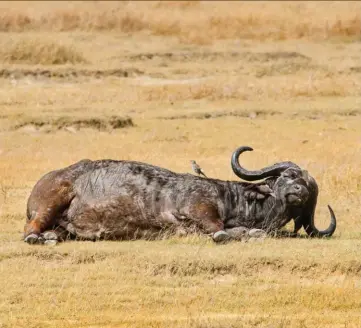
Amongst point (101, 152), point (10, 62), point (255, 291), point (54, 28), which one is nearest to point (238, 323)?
point (255, 291)

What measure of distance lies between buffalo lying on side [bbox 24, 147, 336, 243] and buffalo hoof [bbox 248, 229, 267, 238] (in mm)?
64

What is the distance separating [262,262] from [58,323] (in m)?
2.10

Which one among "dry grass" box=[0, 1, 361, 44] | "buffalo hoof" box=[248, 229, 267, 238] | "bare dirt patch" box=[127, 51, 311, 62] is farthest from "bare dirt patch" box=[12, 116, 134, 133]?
"dry grass" box=[0, 1, 361, 44]

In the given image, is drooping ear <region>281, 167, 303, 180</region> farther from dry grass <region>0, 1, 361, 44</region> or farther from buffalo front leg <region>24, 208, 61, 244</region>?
dry grass <region>0, 1, 361, 44</region>

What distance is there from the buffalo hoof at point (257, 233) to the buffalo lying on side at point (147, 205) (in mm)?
64

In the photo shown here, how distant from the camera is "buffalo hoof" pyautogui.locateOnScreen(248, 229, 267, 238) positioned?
12211 mm

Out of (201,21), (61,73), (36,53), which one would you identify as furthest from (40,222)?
(201,21)

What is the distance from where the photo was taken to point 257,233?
482 inches

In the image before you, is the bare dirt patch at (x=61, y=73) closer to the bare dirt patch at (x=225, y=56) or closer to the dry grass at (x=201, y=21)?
the bare dirt patch at (x=225, y=56)

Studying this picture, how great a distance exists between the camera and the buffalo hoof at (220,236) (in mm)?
11930

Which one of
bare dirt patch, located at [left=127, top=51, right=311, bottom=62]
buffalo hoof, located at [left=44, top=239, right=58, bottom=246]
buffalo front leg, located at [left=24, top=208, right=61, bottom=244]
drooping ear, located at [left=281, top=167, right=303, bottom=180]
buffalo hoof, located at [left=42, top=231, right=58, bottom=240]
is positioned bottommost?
buffalo hoof, located at [left=44, top=239, right=58, bottom=246]

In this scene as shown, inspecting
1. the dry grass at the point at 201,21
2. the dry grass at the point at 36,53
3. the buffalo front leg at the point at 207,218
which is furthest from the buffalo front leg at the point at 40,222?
the dry grass at the point at 201,21

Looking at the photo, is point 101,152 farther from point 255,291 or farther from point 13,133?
point 255,291

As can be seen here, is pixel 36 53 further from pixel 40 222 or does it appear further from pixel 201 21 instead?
pixel 40 222
